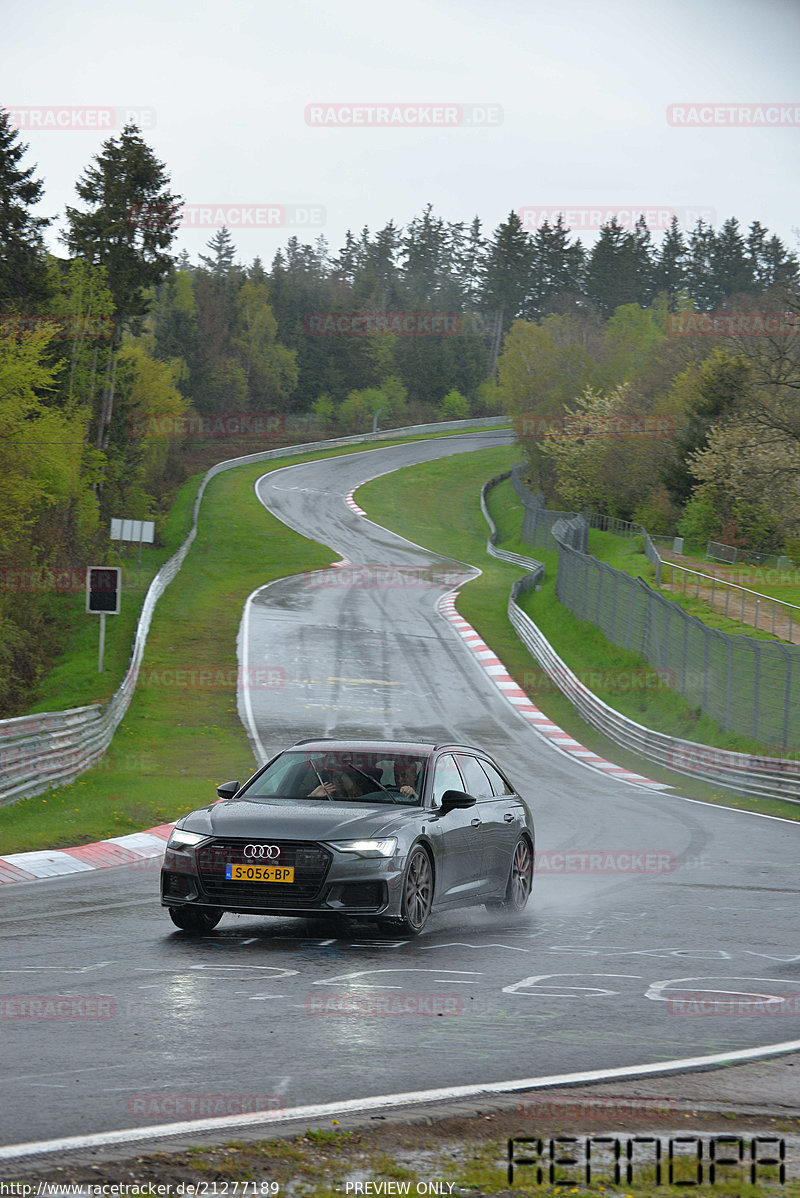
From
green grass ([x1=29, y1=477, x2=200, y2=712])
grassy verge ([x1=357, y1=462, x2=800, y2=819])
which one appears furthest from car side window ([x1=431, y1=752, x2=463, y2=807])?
green grass ([x1=29, y1=477, x2=200, y2=712])

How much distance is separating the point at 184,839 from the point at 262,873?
708 millimetres

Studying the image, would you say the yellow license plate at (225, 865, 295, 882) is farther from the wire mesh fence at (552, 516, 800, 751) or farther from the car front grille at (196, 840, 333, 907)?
the wire mesh fence at (552, 516, 800, 751)

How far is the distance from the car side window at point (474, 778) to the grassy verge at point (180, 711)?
5.42 m

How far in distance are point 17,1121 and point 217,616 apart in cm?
4084

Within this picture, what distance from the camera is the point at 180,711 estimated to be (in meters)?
31.7

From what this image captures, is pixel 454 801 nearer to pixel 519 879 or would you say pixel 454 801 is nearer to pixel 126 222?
pixel 519 879

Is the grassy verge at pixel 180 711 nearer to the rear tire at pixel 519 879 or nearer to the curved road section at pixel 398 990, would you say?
the curved road section at pixel 398 990

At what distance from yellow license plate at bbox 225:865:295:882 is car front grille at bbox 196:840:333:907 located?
0.07 feet

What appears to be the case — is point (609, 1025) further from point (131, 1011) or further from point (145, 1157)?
point (145, 1157)

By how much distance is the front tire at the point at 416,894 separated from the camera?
9.52 meters

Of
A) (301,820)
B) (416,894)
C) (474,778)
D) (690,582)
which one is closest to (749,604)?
(690,582)

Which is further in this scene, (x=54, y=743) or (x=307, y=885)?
(x=54, y=743)

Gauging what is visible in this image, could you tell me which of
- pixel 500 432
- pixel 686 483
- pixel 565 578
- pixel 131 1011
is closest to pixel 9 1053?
pixel 131 1011

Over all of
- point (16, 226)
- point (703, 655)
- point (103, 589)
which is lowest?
point (703, 655)
